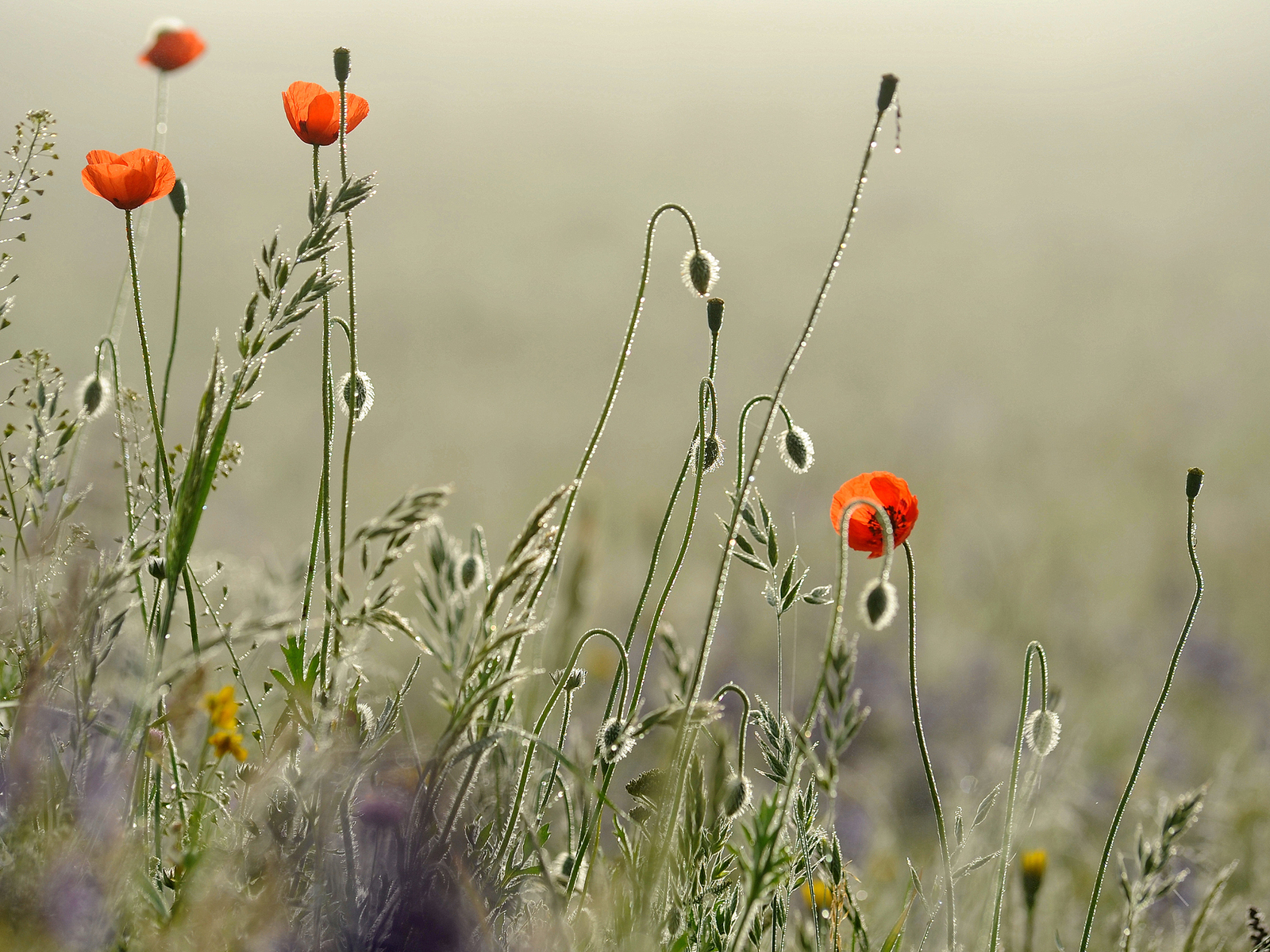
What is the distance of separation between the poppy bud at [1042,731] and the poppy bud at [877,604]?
0.27 meters

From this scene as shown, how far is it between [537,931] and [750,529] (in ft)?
2.02

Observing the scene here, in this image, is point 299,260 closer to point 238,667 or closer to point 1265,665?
point 238,667

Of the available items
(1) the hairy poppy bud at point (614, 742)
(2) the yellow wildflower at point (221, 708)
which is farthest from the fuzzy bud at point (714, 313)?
(2) the yellow wildflower at point (221, 708)

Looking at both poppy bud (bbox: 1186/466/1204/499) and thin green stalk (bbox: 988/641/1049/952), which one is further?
poppy bud (bbox: 1186/466/1204/499)

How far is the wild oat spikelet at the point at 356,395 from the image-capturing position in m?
1.58

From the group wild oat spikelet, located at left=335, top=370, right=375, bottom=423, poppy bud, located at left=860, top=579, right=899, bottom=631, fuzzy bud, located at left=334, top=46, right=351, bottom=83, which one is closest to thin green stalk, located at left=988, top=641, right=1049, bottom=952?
poppy bud, located at left=860, top=579, right=899, bottom=631

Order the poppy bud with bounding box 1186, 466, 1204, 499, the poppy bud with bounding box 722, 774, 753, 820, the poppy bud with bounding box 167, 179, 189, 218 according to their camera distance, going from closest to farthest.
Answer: the poppy bud with bounding box 722, 774, 753, 820 < the poppy bud with bounding box 1186, 466, 1204, 499 < the poppy bud with bounding box 167, 179, 189, 218

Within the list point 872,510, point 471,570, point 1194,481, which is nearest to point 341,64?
point 471,570

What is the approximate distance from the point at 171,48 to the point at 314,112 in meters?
0.27

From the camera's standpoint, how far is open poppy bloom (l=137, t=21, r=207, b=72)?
1731 mm

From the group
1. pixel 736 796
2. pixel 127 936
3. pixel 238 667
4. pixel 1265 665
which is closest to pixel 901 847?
pixel 736 796

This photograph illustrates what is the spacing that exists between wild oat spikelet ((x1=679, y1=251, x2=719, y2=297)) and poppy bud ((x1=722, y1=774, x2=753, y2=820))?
2.56 ft

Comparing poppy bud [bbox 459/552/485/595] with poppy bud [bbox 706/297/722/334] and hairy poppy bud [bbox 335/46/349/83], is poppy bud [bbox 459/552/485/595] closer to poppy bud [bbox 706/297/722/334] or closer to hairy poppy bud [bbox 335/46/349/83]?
poppy bud [bbox 706/297/722/334]

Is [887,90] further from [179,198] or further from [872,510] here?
[179,198]
